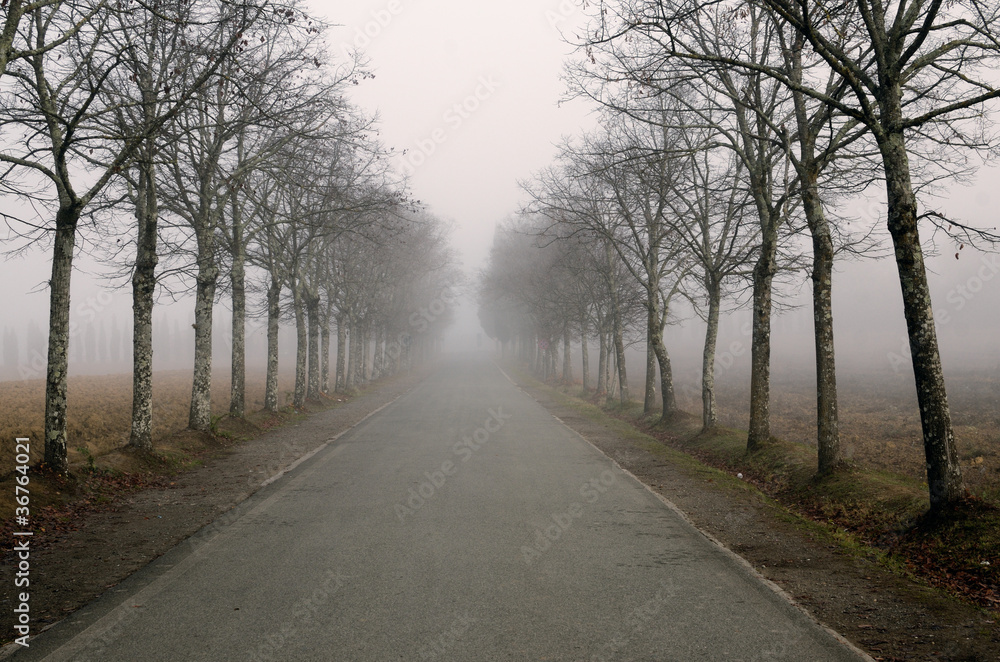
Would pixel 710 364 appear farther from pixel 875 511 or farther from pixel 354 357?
pixel 354 357

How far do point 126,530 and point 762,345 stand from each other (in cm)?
1073

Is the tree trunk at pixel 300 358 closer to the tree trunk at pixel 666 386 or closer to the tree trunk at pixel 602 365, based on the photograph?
the tree trunk at pixel 666 386

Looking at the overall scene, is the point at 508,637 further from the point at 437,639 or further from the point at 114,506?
the point at 114,506

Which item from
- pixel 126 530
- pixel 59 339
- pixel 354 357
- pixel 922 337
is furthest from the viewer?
pixel 354 357

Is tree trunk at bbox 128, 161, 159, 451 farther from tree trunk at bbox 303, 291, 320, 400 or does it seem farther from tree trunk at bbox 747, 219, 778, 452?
tree trunk at bbox 303, 291, 320, 400

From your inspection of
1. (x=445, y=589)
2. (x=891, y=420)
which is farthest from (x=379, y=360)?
(x=445, y=589)

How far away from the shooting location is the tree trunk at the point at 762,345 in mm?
11547

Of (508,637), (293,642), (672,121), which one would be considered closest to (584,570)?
(508,637)

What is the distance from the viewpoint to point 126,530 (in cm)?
670

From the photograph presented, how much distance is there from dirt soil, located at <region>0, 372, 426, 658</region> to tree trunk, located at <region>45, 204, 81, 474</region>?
1060 millimetres

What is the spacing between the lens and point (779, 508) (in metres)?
8.16

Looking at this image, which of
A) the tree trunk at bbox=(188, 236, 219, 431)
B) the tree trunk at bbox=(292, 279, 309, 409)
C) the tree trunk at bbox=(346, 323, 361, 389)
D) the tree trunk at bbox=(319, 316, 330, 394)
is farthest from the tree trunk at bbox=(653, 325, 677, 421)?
the tree trunk at bbox=(346, 323, 361, 389)

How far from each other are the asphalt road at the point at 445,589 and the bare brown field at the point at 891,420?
16.2 feet

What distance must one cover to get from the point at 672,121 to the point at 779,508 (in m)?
10.4
